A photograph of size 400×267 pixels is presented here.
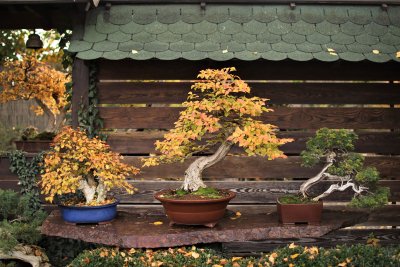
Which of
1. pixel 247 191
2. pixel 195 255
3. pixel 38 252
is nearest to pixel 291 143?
pixel 247 191

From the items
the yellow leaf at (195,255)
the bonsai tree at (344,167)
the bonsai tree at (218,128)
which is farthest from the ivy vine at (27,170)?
Answer: the bonsai tree at (344,167)

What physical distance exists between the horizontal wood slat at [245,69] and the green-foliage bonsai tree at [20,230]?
163 centimetres

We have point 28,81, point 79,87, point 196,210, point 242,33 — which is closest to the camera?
point 196,210

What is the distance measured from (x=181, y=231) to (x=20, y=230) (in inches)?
66.1

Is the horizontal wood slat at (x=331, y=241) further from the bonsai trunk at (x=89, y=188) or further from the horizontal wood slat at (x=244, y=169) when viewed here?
the bonsai trunk at (x=89, y=188)

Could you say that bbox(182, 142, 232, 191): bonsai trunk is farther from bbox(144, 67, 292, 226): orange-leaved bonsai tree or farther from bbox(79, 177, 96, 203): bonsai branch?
bbox(79, 177, 96, 203): bonsai branch

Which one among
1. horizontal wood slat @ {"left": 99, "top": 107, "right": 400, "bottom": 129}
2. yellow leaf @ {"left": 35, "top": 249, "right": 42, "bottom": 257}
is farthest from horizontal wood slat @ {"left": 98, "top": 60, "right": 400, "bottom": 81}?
yellow leaf @ {"left": 35, "top": 249, "right": 42, "bottom": 257}

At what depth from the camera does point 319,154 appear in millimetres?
4527

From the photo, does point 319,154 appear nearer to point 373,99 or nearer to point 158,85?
point 373,99

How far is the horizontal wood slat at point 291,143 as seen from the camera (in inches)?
219

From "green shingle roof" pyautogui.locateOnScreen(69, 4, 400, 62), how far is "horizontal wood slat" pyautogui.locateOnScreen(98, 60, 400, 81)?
0.40m

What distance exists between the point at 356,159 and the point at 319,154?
0.33 m

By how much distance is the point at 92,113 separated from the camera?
5395 mm

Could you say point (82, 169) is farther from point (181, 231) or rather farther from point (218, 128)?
point (218, 128)
